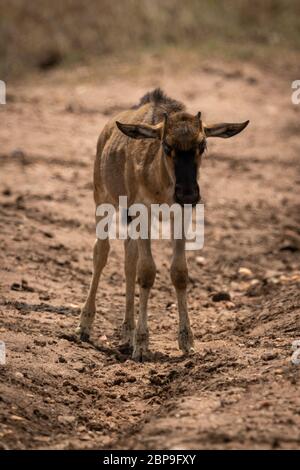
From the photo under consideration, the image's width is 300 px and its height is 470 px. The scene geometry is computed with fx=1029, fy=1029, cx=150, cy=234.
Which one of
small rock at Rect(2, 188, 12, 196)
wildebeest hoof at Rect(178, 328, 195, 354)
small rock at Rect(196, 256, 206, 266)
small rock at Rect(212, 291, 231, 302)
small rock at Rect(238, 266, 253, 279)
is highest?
small rock at Rect(2, 188, 12, 196)

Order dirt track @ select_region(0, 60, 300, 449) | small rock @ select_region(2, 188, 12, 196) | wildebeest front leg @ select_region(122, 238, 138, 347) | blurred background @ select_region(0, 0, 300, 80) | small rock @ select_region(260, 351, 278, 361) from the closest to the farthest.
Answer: dirt track @ select_region(0, 60, 300, 449), small rock @ select_region(260, 351, 278, 361), wildebeest front leg @ select_region(122, 238, 138, 347), small rock @ select_region(2, 188, 12, 196), blurred background @ select_region(0, 0, 300, 80)

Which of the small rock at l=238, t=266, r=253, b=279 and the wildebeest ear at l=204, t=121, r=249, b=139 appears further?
the small rock at l=238, t=266, r=253, b=279

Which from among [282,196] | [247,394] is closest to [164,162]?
[247,394]

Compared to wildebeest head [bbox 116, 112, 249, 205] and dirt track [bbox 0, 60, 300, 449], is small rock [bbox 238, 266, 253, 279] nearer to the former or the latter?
dirt track [bbox 0, 60, 300, 449]

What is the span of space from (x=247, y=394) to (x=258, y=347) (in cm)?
Answer: 156

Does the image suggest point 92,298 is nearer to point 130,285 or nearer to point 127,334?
point 130,285

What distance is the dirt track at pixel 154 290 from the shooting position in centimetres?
733

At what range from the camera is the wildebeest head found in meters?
8.81

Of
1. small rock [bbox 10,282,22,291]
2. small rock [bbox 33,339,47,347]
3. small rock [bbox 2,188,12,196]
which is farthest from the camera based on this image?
small rock [bbox 2,188,12,196]

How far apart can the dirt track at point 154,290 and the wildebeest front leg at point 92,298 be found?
14cm

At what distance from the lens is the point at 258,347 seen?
913cm

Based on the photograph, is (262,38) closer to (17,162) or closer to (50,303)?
(17,162)

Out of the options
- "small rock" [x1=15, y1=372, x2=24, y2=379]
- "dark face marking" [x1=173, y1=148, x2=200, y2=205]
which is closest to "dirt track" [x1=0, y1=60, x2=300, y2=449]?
"small rock" [x1=15, y1=372, x2=24, y2=379]
